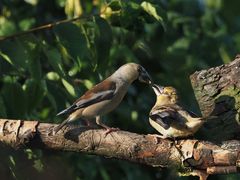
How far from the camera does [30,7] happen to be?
8.36 meters

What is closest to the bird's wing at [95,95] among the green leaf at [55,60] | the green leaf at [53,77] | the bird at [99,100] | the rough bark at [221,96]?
the bird at [99,100]

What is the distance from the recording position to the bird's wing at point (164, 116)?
5090mm

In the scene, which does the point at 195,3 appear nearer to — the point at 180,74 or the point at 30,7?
the point at 180,74

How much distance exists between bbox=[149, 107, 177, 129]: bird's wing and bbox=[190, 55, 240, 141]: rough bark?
0.25m

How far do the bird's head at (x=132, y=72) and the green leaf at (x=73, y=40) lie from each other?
0.90 metres

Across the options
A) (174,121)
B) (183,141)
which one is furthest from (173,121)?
(183,141)

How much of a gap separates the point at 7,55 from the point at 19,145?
2.33ft

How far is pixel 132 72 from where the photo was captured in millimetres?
6184

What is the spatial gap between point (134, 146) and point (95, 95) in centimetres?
110

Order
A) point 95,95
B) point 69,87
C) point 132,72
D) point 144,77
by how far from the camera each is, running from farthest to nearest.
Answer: point 144,77, point 132,72, point 95,95, point 69,87

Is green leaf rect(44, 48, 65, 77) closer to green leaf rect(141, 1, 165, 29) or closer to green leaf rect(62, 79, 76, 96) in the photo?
green leaf rect(62, 79, 76, 96)

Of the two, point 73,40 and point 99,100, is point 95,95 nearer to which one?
point 99,100

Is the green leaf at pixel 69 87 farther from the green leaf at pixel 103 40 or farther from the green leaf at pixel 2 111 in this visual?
the green leaf at pixel 2 111

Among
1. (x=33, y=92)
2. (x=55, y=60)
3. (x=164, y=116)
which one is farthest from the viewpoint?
(x=33, y=92)
